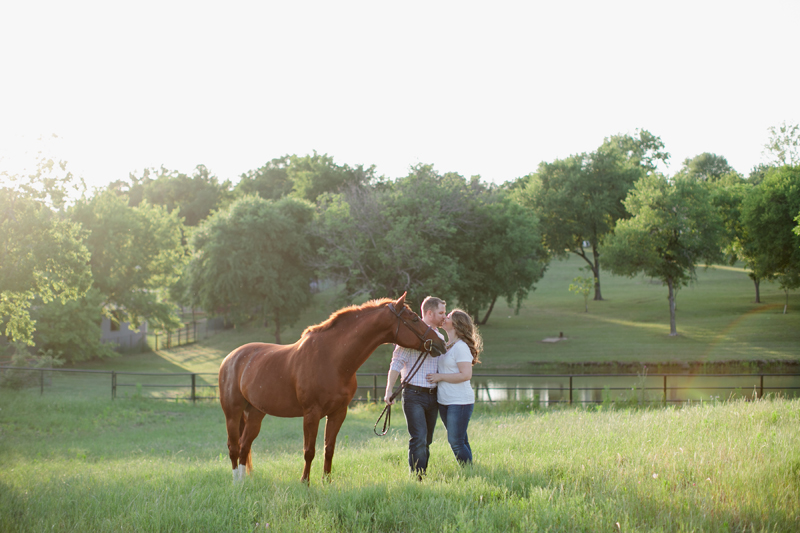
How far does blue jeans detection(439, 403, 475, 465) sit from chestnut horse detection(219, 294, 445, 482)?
735 millimetres

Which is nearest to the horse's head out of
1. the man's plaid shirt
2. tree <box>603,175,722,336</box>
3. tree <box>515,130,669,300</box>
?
the man's plaid shirt

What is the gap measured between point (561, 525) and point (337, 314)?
3.17 meters

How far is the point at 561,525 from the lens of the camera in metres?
4.15

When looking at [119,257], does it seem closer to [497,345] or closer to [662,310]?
[497,345]

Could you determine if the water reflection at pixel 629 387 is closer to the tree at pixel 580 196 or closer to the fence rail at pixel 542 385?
the fence rail at pixel 542 385

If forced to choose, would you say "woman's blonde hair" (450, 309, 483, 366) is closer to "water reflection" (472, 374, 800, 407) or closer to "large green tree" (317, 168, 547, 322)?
"water reflection" (472, 374, 800, 407)

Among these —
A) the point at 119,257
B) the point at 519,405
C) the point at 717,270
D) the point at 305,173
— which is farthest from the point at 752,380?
the point at 717,270

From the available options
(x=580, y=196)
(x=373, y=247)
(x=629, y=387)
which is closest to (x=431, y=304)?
(x=629, y=387)

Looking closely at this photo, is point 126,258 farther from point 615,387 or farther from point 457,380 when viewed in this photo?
point 457,380

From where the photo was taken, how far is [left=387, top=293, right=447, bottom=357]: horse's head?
5902 mm

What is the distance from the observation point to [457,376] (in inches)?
236

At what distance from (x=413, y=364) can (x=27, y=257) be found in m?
12.5

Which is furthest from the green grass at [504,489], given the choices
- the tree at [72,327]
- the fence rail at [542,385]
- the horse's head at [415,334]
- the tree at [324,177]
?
the tree at [324,177]

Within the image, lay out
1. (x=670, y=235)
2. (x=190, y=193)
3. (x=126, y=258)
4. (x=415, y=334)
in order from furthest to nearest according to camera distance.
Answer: (x=190, y=193)
(x=670, y=235)
(x=126, y=258)
(x=415, y=334)
